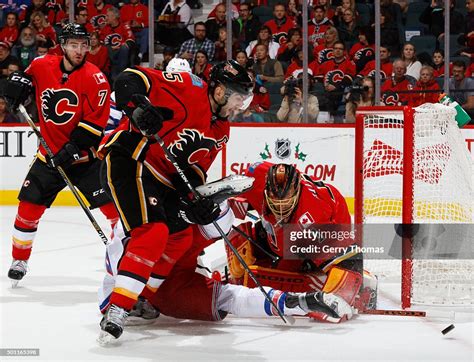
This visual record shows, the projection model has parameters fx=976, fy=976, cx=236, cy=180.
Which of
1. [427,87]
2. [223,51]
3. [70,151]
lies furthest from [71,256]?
[427,87]

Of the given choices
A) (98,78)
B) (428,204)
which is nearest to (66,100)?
(98,78)

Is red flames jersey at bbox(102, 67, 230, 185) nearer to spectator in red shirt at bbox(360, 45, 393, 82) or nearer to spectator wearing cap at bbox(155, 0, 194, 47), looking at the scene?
spectator in red shirt at bbox(360, 45, 393, 82)

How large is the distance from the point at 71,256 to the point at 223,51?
300 cm

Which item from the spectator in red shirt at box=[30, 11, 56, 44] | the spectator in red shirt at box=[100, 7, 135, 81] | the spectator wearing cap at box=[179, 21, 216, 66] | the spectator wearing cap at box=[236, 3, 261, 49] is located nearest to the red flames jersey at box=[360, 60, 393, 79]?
the spectator wearing cap at box=[236, 3, 261, 49]

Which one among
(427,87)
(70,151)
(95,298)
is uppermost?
(427,87)

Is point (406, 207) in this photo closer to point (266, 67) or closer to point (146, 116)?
point (146, 116)

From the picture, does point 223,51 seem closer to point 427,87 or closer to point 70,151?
point 427,87

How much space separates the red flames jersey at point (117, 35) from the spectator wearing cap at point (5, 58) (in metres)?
0.76

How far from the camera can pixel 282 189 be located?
Result: 3664 mm

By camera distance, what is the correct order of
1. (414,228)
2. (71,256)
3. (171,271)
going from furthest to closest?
(71,256) → (414,228) → (171,271)

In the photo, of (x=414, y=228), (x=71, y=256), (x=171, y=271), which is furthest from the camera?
(x=71, y=256)

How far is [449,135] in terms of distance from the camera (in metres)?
4.29

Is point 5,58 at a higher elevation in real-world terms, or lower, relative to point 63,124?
higher

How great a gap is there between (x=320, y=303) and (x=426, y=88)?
4610mm
